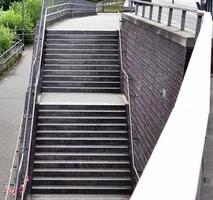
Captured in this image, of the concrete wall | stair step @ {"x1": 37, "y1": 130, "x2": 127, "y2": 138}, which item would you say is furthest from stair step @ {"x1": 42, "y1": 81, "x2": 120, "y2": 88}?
stair step @ {"x1": 37, "y1": 130, "x2": 127, "y2": 138}

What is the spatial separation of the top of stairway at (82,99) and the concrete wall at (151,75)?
762 mm

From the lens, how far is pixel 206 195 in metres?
3.96

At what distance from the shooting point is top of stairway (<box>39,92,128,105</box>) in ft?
42.8

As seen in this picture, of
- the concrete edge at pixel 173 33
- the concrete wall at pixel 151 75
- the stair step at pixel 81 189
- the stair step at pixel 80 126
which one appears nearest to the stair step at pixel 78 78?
the concrete wall at pixel 151 75

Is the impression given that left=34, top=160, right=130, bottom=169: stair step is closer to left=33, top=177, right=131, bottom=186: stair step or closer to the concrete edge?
left=33, top=177, right=131, bottom=186: stair step

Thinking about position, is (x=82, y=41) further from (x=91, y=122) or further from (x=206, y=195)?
(x=206, y=195)

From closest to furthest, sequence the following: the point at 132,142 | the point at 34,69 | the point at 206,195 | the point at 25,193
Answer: the point at 206,195 → the point at 25,193 → the point at 132,142 → the point at 34,69

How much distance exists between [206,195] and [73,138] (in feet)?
27.6

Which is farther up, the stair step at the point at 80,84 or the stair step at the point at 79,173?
the stair step at the point at 80,84

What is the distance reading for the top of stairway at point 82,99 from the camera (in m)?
13.0

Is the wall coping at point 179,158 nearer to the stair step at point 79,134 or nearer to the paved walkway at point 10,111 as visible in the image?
the paved walkway at point 10,111

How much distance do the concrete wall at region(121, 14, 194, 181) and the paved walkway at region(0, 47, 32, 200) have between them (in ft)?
11.5

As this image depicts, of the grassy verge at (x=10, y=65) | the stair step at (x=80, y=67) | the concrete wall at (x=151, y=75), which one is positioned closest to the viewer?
the concrete wall at (x=151, y=75)

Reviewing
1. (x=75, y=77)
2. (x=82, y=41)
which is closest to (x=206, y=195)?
(x=75, y=77)
